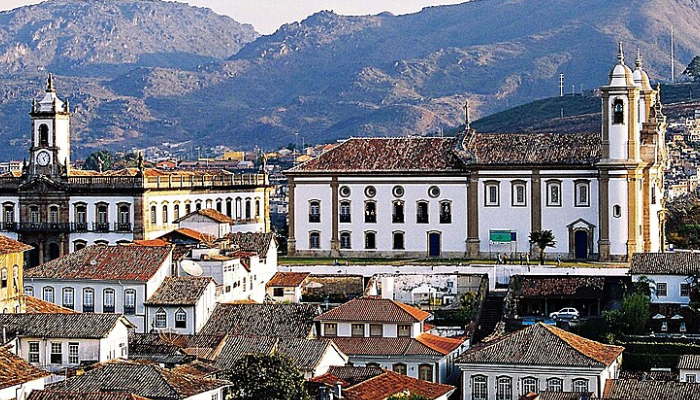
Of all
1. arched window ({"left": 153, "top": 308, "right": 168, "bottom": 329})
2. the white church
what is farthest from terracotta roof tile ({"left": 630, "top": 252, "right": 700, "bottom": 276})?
arched window ({"left": 153, "top": 308, "right": 168, "bottom": 329})

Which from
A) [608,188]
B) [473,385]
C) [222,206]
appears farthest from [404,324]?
[222,206]

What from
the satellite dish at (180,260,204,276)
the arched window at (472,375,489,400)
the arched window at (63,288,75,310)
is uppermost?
the satellite dish at (180,260,204,276)

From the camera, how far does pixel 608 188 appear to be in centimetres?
7188

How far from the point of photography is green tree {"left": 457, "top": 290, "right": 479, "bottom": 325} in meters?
63.2

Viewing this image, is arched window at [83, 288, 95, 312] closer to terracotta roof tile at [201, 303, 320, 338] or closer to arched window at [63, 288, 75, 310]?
arched window at [63, 288, 75, 310]

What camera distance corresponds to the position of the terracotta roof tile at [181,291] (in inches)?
2323

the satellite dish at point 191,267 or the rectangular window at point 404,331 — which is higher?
the satellite dish at point 191,267

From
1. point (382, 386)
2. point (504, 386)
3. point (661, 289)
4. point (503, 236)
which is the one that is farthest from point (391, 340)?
point (503, 236)

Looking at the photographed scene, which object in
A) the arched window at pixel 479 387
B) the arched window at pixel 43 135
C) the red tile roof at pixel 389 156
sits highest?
the arched window at pixel 43 135

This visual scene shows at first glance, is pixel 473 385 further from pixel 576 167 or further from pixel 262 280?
pixel 576 167

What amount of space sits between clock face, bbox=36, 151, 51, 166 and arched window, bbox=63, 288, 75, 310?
17897mm

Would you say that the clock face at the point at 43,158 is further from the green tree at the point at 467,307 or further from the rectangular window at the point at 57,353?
the rectangular window at the point at 57,353

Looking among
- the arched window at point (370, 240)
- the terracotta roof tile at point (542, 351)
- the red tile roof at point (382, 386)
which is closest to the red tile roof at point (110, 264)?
the red tile roof at point (382, 386)

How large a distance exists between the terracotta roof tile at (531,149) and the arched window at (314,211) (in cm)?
738
